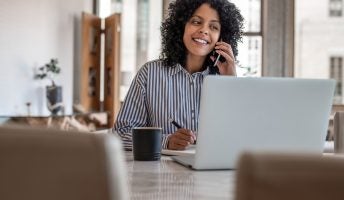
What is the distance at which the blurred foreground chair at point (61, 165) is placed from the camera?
0.51 m

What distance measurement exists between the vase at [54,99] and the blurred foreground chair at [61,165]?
6494 millimetres

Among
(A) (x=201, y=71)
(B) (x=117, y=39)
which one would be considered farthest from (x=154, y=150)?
A: (B) (x=117, y=39)

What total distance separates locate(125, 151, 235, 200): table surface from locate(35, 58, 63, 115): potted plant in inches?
216

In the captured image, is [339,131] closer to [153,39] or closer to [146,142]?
[146,142]

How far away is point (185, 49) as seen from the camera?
2.44 metres

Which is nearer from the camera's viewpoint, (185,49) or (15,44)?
(185,49)

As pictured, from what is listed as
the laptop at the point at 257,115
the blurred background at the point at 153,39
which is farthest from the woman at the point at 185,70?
the blurred background at the point at 153,39

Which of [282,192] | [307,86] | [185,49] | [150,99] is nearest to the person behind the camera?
[282,192]

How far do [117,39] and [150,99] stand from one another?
597 centimetres

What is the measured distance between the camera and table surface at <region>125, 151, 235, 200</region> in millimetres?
1091

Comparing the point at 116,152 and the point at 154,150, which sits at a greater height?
the point at 116,152

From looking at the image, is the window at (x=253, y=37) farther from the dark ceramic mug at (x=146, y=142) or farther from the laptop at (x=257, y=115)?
the laptop at (x=257, y=115)

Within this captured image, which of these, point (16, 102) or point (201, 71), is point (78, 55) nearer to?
point (16, 102)

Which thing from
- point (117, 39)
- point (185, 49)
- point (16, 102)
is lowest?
point (16, 102)
